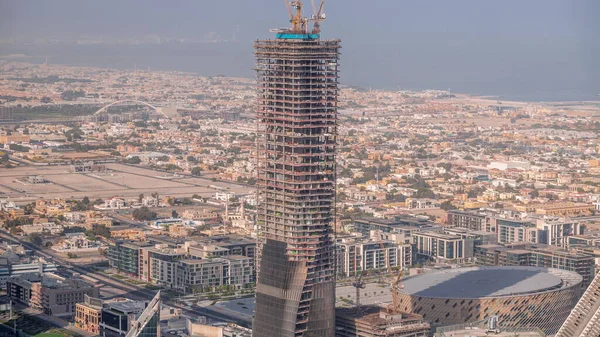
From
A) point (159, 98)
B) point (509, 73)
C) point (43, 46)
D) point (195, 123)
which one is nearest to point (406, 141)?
point (195, 123)

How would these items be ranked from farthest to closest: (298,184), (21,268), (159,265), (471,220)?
(471,220) < (159,265) < (21,268) < (298,184)

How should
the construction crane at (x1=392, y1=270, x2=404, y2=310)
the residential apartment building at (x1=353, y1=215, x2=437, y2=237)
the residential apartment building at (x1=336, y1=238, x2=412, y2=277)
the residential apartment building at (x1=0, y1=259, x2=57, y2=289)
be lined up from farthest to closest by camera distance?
1. the residential apartment building at (x1=353, y1=215, x2=437, y2=237)
2. the residential apartment building at (x1=336, y1=238, x2=412, y2=277)
3. the residential apartment building at (x1=0, y1=259, x2=57, y2=289)
4. the construction crane at (x1=392, y1=270, x2=404, y2=310)

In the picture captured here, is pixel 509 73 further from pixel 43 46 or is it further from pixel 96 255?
pixel 96 255

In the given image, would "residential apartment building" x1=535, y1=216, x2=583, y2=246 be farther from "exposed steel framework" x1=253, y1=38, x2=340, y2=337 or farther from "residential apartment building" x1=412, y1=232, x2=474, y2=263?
"exposed steel framework" x1=253, y1=38, x2=340, y2=337

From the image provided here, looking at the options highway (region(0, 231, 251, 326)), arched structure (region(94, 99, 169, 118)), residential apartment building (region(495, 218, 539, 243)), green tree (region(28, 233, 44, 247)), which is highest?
arched structure (region(94, 99, 169, 118))

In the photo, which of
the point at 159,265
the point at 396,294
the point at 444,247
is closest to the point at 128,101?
the point at 444,247

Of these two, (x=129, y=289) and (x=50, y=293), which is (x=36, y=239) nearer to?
(x=129, y=289)

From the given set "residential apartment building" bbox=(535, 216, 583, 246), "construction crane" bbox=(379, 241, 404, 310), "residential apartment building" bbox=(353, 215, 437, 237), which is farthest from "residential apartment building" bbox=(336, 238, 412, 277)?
"residential apartment building" bbox=(535, 216, 583, 246)

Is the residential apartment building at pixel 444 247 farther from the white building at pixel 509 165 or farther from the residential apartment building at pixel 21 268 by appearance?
the white building at pixel 509 165
